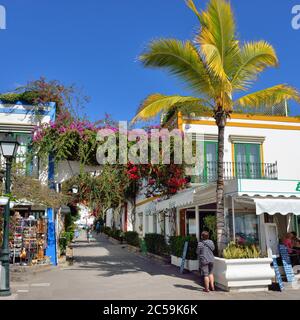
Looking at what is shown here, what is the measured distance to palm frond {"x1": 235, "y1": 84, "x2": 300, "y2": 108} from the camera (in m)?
12.0

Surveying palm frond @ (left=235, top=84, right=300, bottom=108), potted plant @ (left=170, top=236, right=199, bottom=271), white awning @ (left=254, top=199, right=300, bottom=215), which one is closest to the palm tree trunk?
palm frond @ (left=235, top=84, right=300, bottom=108)

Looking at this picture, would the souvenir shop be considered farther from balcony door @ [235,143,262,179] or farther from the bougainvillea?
balcony door @ [235,143,262,179]

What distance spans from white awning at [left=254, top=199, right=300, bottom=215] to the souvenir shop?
28.2 feet

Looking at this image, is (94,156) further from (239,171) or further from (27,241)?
(239,171)

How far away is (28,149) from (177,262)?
307 inches

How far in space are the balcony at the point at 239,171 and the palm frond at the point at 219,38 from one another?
26.0 feet

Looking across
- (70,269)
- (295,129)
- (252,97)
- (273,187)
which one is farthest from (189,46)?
(295,129)

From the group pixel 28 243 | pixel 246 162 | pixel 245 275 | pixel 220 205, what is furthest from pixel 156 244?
pixel 245 275

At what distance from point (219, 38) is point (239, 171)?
9634 millimetres

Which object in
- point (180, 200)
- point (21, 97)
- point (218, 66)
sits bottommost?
point (180, 200)

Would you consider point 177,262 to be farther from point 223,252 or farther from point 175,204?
point 223,252

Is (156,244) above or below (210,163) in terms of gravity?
below

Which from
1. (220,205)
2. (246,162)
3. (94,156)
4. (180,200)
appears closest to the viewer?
(220,205)

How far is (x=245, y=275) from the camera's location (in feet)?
35.0
